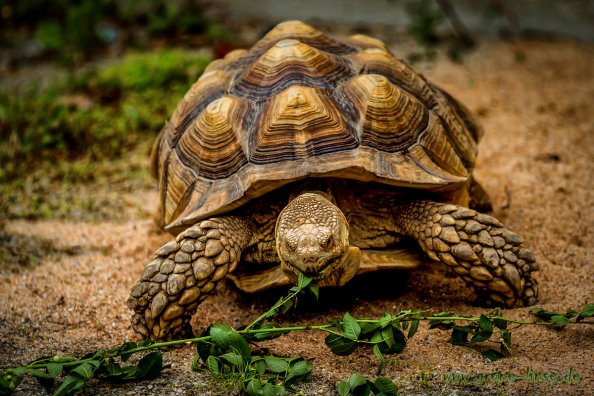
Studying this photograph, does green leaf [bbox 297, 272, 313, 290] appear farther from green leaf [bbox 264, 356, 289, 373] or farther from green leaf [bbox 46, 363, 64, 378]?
green leaf [bbox 46, 363, 64, 378]

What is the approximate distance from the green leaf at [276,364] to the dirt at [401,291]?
12cm

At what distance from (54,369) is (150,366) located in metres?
0.32

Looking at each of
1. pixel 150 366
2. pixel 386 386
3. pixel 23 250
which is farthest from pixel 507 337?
pixel 23 250

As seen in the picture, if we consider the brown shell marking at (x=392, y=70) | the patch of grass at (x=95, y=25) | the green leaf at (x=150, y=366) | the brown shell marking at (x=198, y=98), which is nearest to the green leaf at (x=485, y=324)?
the green leaf at (x=150, y=366)

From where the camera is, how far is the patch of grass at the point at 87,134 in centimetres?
443

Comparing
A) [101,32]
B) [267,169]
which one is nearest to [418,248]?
[267,169]

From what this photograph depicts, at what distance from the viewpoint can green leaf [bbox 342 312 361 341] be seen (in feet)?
7.78

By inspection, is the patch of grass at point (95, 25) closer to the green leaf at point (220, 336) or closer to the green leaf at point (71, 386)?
the green leaf at point (220, 336)

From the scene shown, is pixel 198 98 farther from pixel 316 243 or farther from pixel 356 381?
pixel 356 381

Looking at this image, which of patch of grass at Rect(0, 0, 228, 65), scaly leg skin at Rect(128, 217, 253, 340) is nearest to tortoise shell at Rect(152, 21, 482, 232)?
scaly leg skin at Rect(128, 217, 253, 340)

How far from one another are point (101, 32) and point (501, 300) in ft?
20.1

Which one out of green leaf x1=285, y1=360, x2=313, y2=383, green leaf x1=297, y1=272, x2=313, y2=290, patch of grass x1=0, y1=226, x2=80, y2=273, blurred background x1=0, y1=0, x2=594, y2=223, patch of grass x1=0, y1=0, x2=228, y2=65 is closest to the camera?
green leaf x1=285, y1=360, x2=313, y2=383

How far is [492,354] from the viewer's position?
7.90ft

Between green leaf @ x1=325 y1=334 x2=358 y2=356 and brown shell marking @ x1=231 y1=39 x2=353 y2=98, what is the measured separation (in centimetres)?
123
